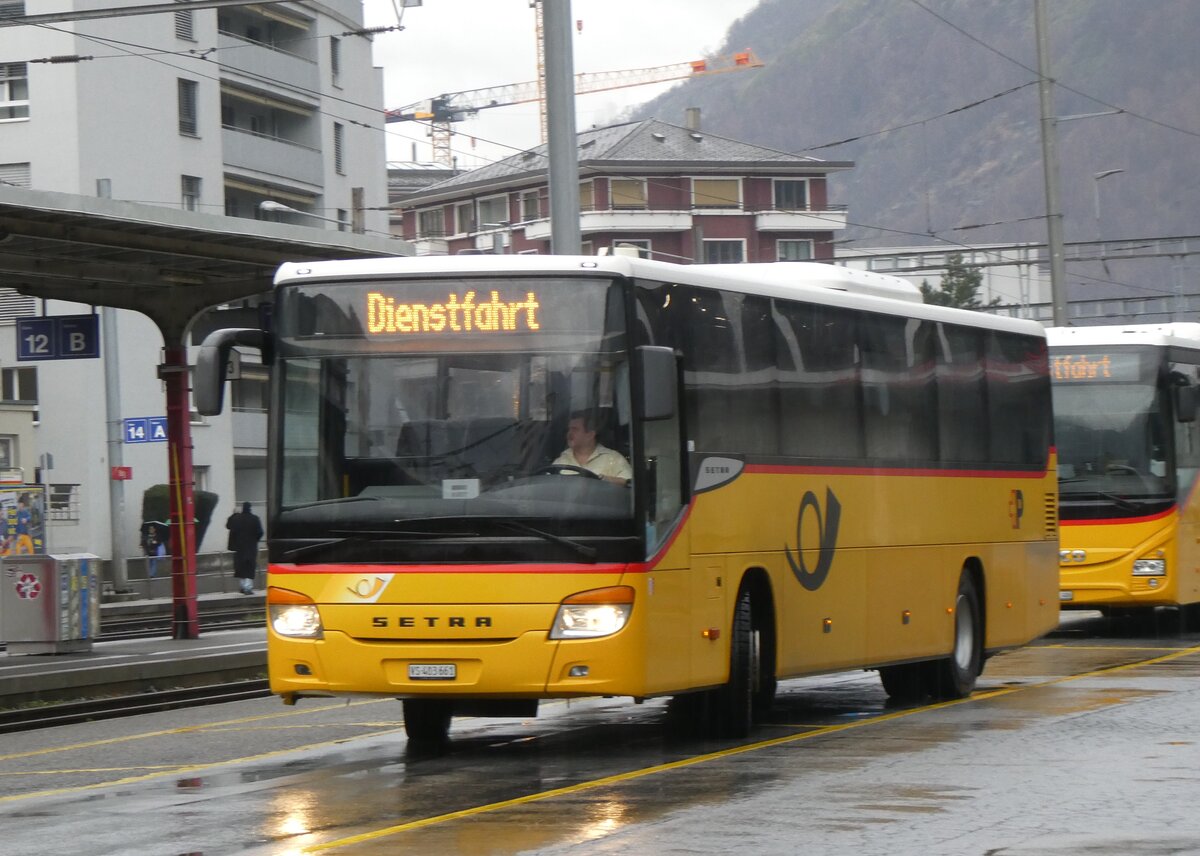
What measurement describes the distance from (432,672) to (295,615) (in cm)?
90

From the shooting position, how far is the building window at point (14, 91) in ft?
183

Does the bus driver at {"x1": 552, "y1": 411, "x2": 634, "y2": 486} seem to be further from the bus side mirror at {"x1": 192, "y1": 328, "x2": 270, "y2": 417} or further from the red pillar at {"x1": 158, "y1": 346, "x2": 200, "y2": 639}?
the red pillar at {"x1": 158, "y1": 346, "x2": 200, "y2": 639}

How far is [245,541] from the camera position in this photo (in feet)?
131

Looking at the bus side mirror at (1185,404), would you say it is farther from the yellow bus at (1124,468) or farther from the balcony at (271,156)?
the balcony at (271,156)

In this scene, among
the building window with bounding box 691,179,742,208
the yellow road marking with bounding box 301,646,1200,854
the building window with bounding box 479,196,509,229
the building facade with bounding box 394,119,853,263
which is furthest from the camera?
the building window with bounding box 691,179,742,208

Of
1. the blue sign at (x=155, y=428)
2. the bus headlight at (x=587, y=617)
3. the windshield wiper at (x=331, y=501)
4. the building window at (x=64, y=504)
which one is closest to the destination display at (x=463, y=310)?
the windshield wiper at (x=331, y=501)

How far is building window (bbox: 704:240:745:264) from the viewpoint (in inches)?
3698

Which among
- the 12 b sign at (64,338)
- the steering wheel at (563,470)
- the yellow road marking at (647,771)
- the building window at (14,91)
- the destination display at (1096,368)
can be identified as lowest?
the yellow road marking at (647,771)

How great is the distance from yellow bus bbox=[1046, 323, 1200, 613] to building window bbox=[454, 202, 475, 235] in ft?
244

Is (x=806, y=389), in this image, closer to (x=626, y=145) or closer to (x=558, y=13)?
(x=558, y=13)

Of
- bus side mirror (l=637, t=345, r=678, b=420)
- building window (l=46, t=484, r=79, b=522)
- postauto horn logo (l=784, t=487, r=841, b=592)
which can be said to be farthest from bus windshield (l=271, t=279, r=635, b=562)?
building window (l=46, t=484, r=79, b=522)

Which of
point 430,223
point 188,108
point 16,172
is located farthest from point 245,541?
point 430,223

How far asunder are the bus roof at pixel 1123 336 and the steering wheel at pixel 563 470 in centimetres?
1206

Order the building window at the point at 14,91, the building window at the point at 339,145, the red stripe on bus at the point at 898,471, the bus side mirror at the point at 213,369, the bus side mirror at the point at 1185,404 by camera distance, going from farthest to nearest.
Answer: the building window at the point at 339,145, the building window at the point at 14,91, the bus side mirror at the point at 1185,404, the red stripe on bus at the point at 898,471, the bus side mirror at the point at 213,369
